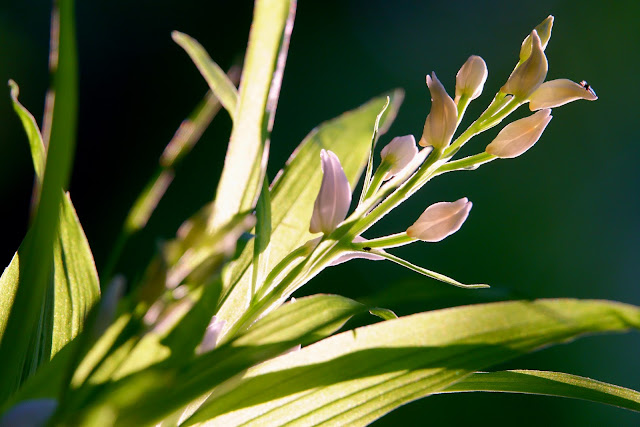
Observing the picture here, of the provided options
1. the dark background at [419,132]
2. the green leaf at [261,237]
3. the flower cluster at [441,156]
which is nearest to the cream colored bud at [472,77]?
the flower cluster at [441,156]

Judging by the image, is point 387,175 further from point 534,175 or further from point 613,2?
point 613,2

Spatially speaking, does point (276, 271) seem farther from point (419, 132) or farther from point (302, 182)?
point (419, 132)

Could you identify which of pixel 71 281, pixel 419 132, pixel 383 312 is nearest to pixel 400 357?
pixel 383 312

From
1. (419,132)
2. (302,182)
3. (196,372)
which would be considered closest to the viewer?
(196,372)

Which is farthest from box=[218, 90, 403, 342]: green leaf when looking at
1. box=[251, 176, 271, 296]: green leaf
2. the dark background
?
the dark background

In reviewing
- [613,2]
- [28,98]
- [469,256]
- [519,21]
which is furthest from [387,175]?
[613,2]

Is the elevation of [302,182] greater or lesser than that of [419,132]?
lesser

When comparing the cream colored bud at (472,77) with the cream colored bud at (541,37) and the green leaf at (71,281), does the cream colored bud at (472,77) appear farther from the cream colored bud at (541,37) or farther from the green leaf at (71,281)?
the green leaf at (71,281)
